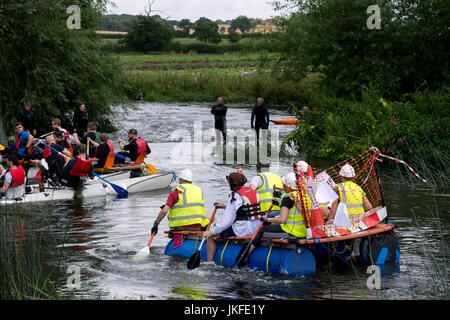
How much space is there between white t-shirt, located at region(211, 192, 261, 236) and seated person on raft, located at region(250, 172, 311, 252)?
1.18ft

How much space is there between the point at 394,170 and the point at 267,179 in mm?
8256

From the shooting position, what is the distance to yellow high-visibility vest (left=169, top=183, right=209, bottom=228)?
35.4 feet

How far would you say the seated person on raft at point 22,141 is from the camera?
57.7ft

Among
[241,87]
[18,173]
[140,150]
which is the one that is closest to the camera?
[18,173]

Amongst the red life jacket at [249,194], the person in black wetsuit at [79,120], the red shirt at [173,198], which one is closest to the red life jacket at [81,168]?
the red shirt at [173,198]

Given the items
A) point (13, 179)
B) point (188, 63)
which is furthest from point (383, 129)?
point (188, 63)

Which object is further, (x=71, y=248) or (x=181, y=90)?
(x=181, y=90)

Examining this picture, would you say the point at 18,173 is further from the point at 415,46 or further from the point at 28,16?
the point at 415,46

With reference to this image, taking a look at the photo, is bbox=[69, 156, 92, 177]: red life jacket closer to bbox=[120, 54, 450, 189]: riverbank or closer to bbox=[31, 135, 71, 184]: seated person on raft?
bbox=[31, 135, 71, 184]: seated person on raft

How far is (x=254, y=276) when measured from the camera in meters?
9.93

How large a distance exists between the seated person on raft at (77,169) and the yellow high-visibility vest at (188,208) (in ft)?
17.7

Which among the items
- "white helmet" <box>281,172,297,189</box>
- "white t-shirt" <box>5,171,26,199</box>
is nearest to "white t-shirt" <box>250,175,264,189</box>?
"white helmet" <box>281,172,297,189</box>

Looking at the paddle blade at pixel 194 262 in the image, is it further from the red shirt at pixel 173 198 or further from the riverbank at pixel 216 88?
the riverbank at pixel 216 88

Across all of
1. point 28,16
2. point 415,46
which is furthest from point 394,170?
point 28,16
